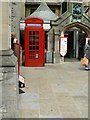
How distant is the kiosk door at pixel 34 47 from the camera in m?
17.1

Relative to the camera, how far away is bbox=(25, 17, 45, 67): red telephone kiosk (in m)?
17.1

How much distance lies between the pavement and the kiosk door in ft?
15.6

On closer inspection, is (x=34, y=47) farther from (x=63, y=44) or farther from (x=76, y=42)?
(x=76, y=42)

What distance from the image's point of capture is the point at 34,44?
17250mm

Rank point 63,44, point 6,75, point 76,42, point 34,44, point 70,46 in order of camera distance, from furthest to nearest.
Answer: point 70,46 → point 76,42 → point 63,44 → point 34,44 → point 6,75

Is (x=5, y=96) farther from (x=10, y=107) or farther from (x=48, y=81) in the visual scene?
(x=48, y=81)

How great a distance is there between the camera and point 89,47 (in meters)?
15.3

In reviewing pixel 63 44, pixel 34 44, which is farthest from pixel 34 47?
pixel 63 44

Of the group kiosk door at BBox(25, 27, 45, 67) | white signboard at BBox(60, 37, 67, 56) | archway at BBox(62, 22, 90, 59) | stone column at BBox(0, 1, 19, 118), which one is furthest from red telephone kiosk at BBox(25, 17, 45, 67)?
stone column at BBox(0, 1, 19, 118)

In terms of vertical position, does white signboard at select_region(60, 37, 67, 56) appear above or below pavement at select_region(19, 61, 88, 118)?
above

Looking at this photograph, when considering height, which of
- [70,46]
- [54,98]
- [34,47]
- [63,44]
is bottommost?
[54,98]

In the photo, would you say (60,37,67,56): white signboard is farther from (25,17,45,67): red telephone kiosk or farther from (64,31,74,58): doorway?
(64,31,74,58): doorway

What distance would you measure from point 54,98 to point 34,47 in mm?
8762

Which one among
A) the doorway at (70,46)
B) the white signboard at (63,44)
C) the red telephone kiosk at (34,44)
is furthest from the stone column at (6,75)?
the doorway at (70,46)
